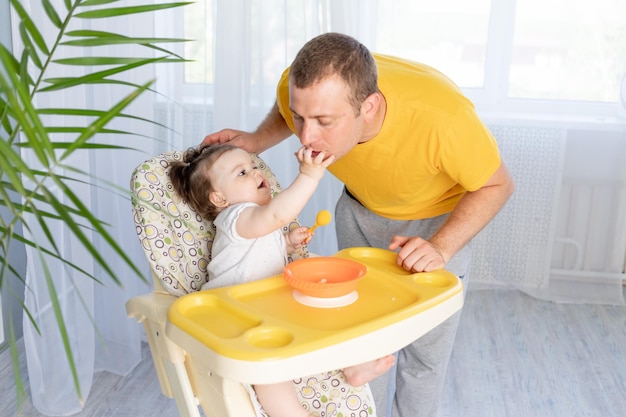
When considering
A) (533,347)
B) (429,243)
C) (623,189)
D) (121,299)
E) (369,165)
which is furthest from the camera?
(623,189)

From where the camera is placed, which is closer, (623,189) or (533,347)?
(533,347)

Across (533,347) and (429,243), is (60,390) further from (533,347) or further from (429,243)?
(533,347)

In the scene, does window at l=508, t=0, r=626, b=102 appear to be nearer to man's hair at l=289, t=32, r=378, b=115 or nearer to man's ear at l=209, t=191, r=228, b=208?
man's hair at l=289, t=32, r=378, b=115

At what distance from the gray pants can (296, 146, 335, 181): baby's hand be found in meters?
0.52

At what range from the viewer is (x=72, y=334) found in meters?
2.38

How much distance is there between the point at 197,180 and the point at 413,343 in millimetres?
695

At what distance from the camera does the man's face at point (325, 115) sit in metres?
1.46

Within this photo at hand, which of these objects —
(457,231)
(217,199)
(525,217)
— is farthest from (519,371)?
(217,199)

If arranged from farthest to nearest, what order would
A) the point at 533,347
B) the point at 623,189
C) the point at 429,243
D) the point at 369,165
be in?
1. the point at 623,189
2. the point at 533,347
3. the point at 369,165
4. the point at 429,243

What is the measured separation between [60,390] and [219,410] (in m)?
1.14

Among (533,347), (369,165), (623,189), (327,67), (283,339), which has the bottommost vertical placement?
(533,347)

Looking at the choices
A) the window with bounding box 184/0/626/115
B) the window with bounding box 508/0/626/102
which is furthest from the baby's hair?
the window with bounding box 508/0/626/102

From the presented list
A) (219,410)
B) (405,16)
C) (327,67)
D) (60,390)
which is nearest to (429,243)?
(327,67)

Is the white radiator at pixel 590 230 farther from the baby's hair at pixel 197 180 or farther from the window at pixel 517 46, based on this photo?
the baby's hair at pixel 197 180
